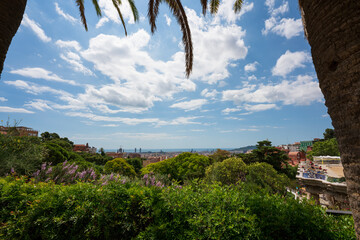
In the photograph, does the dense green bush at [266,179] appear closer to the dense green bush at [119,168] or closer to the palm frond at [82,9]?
the palm frond at [82,9]

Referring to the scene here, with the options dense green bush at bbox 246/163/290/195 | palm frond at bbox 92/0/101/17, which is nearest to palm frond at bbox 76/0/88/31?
palm frond at bbox 92/0/101/17

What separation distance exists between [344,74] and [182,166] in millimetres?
17328

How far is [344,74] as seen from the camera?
1358 mm

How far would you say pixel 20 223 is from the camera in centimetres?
257

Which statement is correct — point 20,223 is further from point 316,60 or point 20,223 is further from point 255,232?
point 316,60

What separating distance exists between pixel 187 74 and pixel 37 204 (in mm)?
4935

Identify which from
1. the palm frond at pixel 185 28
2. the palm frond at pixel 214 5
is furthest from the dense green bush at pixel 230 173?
the palm frond at pixel 214 5

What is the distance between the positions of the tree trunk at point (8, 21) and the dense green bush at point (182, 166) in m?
15.2

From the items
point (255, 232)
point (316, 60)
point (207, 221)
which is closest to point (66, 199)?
point (207, 221)

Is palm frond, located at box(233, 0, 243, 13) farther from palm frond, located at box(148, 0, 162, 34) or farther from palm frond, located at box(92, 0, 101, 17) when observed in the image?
palm frond, located at box(92, 0, 101, 17)

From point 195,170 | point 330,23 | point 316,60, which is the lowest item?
point 195,170

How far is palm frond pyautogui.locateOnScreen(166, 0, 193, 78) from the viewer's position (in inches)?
187

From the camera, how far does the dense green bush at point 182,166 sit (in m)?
16.3

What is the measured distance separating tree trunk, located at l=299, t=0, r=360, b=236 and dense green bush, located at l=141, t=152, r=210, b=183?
14757mm
